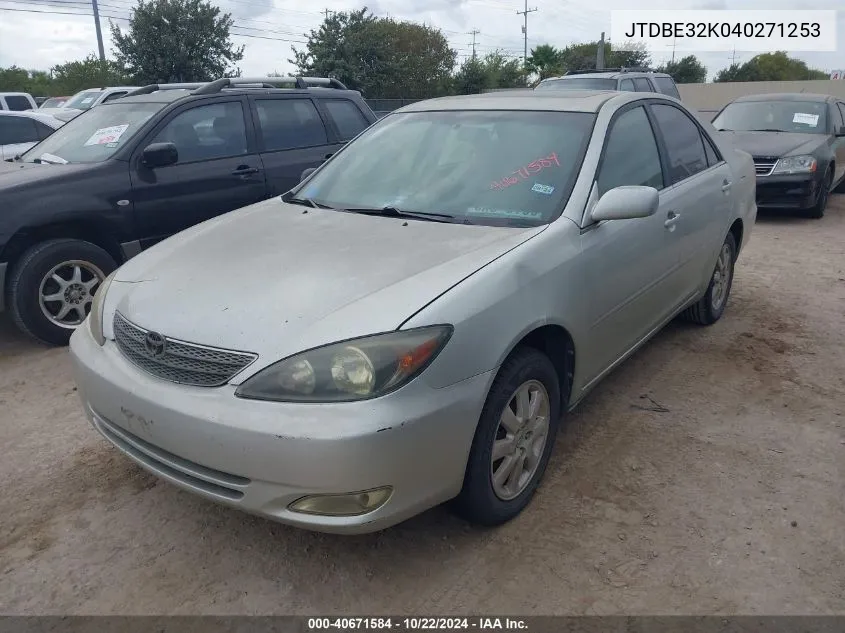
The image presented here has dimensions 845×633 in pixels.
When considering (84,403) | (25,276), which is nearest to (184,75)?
(25,276)

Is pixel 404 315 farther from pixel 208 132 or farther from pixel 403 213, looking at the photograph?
pixel 208 132

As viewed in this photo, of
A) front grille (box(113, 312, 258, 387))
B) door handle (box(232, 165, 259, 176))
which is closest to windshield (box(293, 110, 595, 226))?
front grille (box(113, 312, 258, 387))

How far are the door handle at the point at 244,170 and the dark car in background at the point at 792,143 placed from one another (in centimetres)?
643

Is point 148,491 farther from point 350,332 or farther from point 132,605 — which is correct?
point 350,332

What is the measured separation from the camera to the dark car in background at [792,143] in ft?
29.1

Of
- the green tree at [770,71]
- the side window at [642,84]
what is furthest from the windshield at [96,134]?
the green tree at [770,71]

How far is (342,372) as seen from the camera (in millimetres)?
2244

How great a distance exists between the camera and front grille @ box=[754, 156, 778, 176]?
29.4 feet

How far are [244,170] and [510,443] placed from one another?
407 centimetres

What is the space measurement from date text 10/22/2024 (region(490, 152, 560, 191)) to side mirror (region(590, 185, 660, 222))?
0.33m

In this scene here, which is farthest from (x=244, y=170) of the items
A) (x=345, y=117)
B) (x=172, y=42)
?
(x=172, y=42)

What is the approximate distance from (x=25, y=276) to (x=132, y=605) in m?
3.07

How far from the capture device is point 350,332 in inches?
90.2

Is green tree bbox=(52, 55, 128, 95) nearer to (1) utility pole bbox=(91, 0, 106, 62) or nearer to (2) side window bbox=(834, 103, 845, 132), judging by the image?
(1) utility pole bbox=(91, 0, 106, 62)
